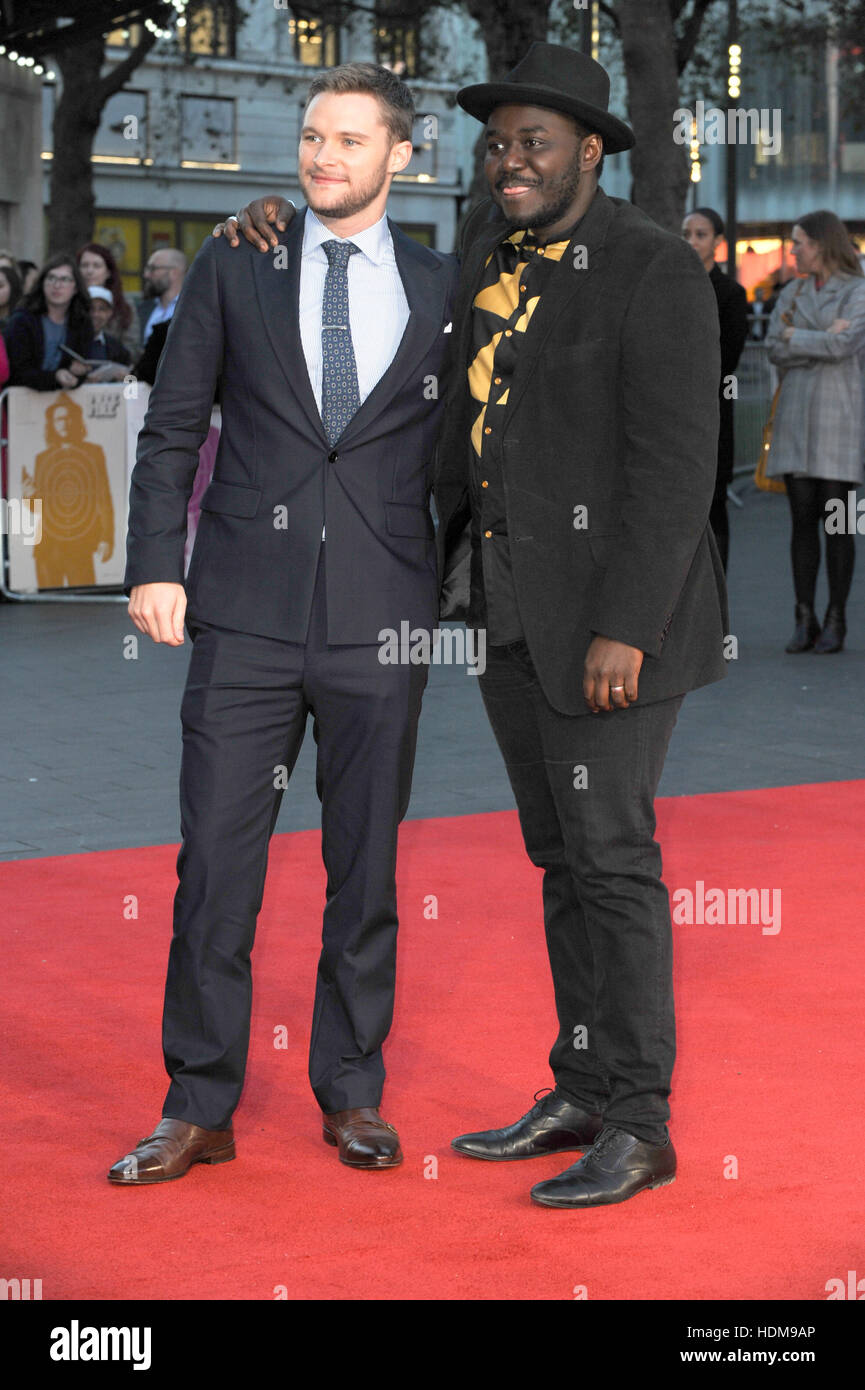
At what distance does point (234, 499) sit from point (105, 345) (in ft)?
30.9

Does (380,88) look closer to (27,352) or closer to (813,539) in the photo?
(813,539)

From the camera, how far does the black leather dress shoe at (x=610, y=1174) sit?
149 inches

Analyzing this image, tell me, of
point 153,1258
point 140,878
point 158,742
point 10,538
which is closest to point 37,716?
point 158,742

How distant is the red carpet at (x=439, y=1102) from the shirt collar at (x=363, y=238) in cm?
182

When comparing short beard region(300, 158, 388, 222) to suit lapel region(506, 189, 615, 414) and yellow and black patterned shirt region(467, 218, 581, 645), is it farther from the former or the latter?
suit lapel region(506, 189, 615, 414)

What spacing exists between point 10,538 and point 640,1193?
31.0ft

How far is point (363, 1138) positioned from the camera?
3.98 m

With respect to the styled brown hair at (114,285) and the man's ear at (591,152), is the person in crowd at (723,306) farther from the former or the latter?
the man's ear at (591,152)

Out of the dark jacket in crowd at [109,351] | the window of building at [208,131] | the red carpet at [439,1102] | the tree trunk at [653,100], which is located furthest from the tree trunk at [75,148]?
the red carpet at [439,1102]

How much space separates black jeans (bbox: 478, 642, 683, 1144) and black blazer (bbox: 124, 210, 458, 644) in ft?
1.10

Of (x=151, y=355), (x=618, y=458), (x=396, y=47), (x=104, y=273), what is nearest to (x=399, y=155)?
(x=618, y=458)

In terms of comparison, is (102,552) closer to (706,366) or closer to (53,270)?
(53,270)

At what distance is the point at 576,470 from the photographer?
3768 mm

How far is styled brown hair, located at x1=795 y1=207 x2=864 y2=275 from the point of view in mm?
10266
